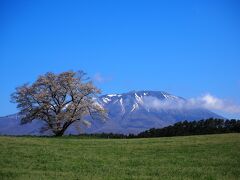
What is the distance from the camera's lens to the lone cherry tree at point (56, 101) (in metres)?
70.6

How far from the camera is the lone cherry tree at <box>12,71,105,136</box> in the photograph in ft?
232

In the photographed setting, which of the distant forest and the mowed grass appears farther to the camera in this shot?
the distant forest

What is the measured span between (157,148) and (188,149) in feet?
8.37

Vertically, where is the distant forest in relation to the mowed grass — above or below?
above

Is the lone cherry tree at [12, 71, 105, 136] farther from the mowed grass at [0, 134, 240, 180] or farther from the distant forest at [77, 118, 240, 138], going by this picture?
the mowed grass at [0, 134, 240, 180]

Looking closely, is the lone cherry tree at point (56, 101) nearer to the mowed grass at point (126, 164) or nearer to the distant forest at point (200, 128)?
the distant forest at point (200, 128)

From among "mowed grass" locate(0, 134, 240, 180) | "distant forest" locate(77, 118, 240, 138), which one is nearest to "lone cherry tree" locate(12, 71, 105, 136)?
"distant forest" locate(77, 118, 240, 138)

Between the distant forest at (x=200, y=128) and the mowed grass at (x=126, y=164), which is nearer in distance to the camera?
the mowed grass at (x=126, y=164)

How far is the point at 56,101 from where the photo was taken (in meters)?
72.2

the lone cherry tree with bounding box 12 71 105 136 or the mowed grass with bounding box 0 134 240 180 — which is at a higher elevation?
the lone cherry tree with bounding box 12 71 105 136

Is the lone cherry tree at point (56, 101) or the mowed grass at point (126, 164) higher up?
the lone cherry tree at point (56, 101)

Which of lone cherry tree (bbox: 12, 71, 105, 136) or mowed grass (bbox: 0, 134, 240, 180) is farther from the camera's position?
lone cherry tree (bbox: 12, 71, 105, 136)

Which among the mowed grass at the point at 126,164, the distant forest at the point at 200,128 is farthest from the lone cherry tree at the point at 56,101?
the mowed grass at the point at 126,164

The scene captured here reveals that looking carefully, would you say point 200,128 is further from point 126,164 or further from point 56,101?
point 126,164
